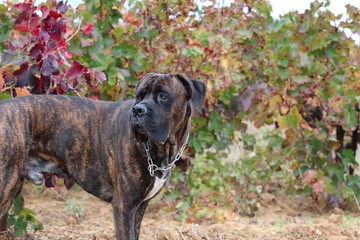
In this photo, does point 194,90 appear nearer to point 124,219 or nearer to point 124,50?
point 124,219

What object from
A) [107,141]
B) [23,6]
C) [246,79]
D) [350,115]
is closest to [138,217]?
[107,141]

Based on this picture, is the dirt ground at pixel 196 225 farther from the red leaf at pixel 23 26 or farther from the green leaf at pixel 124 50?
the red leaf at pixel 23 26

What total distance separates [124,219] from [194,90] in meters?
0.97

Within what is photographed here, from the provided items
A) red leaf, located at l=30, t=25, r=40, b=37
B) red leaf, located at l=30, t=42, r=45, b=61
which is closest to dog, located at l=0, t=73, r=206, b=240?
red leaf, located at l=30, t=42, r=45, b=61

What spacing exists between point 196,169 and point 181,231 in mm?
1500

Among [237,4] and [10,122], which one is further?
[237,4]

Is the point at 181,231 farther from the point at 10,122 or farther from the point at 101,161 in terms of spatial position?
the point at 10,122

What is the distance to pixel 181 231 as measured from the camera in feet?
14.8

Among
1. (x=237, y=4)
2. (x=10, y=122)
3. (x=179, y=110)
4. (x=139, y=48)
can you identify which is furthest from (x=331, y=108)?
(x=10, y=122)

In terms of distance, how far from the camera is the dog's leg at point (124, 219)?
3312mm

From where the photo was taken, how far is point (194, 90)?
137 inches

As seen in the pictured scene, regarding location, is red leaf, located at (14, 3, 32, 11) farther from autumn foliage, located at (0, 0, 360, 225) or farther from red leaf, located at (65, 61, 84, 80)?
autumn foliage, located at (0, 0, 360, 225)

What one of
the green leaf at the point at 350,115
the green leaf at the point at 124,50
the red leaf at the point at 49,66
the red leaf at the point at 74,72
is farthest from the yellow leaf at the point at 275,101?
the red leaf at the point at 49,66

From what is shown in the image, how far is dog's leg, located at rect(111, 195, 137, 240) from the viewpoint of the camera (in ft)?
10.9
